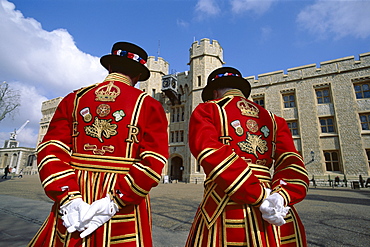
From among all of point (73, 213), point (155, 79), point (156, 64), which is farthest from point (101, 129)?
point (156, 64)

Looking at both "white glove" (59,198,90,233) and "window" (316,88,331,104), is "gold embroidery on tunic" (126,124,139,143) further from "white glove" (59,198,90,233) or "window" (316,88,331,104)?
"window" (316,88,331,104)

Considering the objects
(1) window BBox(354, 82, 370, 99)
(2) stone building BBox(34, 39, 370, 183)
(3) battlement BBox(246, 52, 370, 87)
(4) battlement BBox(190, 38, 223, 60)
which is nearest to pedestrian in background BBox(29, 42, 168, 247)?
(2) stone building BBox(34, 39, 370, 183)

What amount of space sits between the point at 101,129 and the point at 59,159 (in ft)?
1.09

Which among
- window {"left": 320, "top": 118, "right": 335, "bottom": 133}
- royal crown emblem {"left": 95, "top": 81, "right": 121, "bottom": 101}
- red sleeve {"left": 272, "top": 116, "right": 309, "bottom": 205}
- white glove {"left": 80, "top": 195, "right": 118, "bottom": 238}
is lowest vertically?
white glove {"left": 80, "top": 195, "right": 118, "bottom": 238}

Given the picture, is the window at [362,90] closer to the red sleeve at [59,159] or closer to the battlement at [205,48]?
the battlement at [205,48]

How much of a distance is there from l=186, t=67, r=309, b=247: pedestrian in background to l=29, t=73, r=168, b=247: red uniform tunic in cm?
35

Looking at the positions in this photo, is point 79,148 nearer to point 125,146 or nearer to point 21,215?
point 125,146

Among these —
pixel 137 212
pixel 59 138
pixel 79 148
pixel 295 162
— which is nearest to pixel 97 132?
pixel 79 148

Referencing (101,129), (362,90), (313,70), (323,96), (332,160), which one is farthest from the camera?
(313,70)

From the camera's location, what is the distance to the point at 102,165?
1.36 meters

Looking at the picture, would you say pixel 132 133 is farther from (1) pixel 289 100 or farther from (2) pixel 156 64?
(2) pixel 156 64

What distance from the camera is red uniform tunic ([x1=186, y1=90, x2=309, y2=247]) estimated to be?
1237 mm

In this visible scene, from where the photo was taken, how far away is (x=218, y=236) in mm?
1303

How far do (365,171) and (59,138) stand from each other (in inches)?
784
